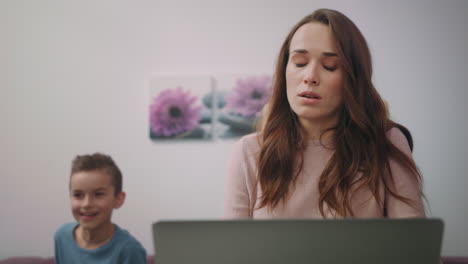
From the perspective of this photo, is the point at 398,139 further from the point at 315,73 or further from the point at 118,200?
the point at 118,200

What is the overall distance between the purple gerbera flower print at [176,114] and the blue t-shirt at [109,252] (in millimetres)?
1368

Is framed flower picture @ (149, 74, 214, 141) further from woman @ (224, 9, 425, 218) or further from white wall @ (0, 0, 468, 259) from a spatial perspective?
woman @ (224, 9, 425, 218)

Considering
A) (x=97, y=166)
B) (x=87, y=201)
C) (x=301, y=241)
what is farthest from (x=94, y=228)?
(x=301, y=241)

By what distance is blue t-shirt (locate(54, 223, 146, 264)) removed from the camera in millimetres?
1295

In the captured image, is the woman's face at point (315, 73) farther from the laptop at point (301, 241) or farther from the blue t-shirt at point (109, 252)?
the blue t-shirt at point (109, 252)

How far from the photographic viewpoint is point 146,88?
2.75m

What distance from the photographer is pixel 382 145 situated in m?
0.88

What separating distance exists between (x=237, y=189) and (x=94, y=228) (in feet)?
2.14

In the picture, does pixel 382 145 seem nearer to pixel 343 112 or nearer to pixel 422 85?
pixel 343 112

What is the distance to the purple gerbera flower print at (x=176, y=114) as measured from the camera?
2.70 m

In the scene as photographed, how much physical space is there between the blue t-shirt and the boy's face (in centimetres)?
7

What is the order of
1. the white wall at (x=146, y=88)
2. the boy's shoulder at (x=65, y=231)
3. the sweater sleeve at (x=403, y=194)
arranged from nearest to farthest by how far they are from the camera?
1. the sweater sleeve at (x=403, y=194)
2. the boy's shoulder at (x=65, y=231)
3. the white wall at (x=146, y=88)

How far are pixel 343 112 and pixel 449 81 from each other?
2.04 m

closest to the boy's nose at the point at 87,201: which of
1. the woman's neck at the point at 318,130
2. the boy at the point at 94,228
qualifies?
the boy at the point at 94,228
